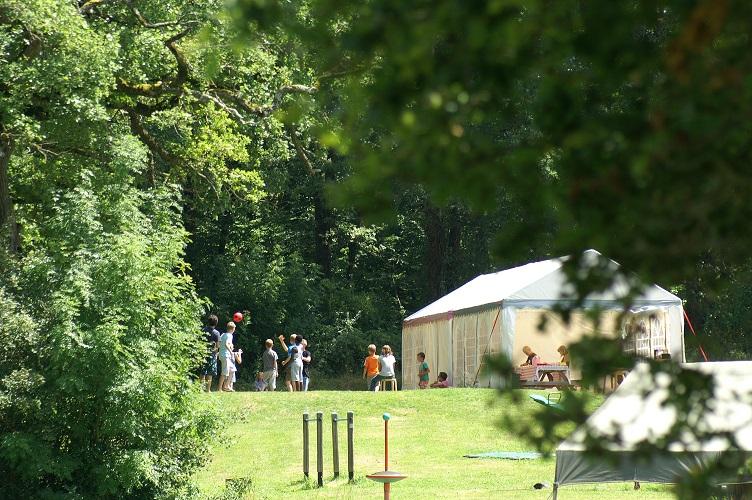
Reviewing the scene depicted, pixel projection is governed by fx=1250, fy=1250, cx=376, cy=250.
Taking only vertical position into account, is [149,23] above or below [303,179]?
below

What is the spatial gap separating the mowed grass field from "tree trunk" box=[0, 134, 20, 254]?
388 cm

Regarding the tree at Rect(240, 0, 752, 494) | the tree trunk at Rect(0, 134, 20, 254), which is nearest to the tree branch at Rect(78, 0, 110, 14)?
the tree trunk at Rect(0, 134, 20, 254)

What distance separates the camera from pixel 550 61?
8.39 ft

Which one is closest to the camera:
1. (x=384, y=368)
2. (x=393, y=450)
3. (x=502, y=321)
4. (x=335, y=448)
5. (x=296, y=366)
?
(x=335, y=448)

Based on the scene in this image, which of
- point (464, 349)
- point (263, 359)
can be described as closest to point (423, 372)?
point (464, 349)

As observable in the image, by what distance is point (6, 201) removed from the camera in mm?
19484

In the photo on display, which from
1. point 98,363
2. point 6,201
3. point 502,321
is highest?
point 6,201

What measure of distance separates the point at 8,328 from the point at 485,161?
13810 mm

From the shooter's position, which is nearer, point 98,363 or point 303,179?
point 98,363

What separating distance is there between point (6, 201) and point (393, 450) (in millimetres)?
7169

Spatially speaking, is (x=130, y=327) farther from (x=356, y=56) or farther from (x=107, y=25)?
(x=356, y=56)

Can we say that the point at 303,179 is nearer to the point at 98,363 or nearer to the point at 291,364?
the point at 291,364

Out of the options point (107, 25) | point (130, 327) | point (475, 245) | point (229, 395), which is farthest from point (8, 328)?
point (475, 245)

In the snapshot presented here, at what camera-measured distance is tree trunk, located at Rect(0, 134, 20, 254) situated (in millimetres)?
18328
